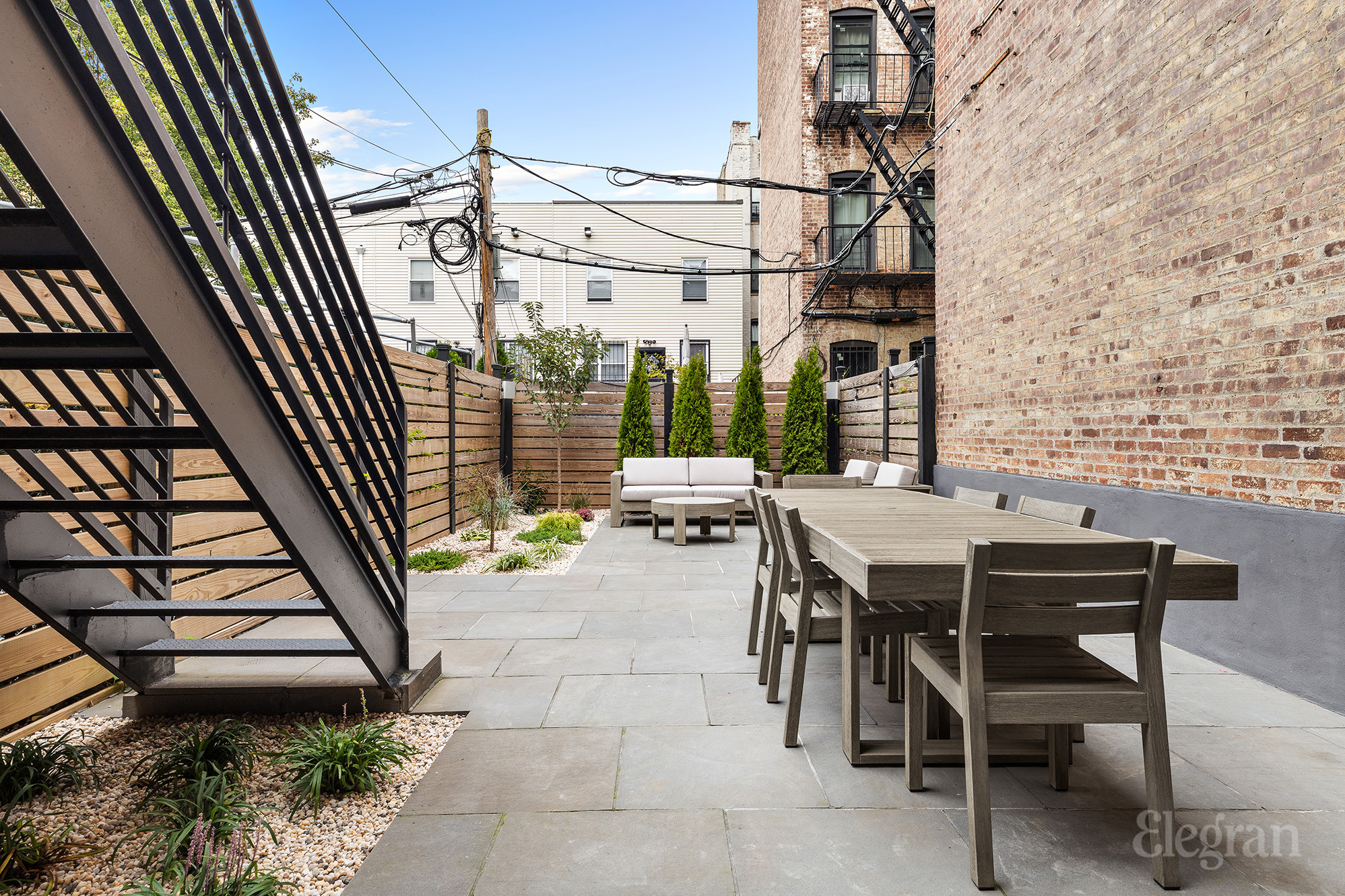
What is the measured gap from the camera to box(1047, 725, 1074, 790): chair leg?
2410 millimetres

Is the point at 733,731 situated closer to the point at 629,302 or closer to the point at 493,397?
the point at 493,397

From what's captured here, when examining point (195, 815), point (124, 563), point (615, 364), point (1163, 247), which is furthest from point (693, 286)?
point (195, 815)

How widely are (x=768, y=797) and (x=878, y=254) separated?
12276 mm

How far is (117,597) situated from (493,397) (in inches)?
283

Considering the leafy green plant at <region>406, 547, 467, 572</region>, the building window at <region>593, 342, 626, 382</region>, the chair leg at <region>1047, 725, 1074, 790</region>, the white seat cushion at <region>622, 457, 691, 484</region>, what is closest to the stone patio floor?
the chair leg at <region>1047, 725, 1074, 790</region>

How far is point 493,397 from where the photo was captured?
9961mm

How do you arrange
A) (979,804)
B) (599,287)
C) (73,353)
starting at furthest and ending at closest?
(599,287) → (979,804) → (73,353)

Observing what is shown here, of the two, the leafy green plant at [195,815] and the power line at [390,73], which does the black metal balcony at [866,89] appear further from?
the leafy green plant at [195,815]

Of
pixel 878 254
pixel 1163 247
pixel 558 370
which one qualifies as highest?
pixel 878 254

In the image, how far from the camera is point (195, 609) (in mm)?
2656

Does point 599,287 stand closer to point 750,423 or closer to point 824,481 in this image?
point 750,423

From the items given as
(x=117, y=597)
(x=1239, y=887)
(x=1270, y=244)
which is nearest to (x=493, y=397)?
(x=117, y=597)

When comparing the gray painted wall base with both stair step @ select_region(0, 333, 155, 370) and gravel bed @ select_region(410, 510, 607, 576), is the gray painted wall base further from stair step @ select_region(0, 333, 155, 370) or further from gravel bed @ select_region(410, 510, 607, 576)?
gravel bed @ select_region(410, 510, 607, 576)

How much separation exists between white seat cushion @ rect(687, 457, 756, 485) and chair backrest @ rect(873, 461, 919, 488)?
101 inches
